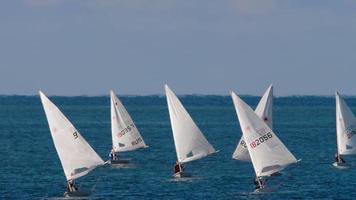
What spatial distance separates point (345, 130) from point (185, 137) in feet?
57.6

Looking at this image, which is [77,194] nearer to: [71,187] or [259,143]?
[71,187]

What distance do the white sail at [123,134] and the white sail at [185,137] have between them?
15.9 metres

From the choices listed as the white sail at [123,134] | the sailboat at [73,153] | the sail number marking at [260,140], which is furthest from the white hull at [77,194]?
the white sail at [123,134]

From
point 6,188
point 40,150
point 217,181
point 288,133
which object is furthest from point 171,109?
point 288,133

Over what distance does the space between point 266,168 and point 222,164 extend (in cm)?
3072

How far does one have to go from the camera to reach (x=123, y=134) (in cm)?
11925

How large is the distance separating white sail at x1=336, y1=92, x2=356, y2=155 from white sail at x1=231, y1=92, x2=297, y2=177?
2438 centimetres

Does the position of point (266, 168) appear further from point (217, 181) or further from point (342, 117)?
point (342, 117)

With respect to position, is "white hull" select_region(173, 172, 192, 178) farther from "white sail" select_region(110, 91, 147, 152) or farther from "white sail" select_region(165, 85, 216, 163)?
"white sail" select_region(110, 91, 147, 152)

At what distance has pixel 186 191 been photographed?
94688 millimetres

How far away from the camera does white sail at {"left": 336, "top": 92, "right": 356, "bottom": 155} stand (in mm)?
112719

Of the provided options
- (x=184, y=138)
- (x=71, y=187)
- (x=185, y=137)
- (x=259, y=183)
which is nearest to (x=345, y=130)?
(x=185, y=137)

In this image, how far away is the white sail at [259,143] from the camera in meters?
89.1

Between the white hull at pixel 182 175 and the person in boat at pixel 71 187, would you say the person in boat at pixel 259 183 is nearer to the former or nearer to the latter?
the white hull at pixel 182 175
